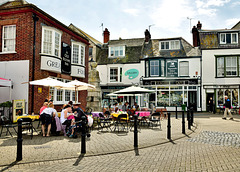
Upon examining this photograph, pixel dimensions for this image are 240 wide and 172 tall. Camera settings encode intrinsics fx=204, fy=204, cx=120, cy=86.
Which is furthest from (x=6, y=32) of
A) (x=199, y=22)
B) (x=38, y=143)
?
(x=199, y=22)

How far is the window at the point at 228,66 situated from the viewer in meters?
25.1

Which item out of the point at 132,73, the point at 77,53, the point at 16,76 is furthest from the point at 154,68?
the point at 16,76

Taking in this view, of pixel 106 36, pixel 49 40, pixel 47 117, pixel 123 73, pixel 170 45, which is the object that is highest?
pixel 106 36

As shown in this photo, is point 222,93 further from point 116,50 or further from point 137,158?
point 137,158

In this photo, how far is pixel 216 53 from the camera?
999 inches

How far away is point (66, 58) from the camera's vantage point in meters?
17.4

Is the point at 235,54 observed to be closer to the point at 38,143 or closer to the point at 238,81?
the point at 238,81

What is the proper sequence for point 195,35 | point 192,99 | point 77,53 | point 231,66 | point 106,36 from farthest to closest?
point 106,36
point 195,35
point 192,99
point 231,66
point 77,53

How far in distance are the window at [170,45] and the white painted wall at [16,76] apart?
1962 cm

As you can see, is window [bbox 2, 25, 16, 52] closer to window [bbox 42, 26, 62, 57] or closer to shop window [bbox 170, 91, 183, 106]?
window [bbox 42, 26, 62, 57]

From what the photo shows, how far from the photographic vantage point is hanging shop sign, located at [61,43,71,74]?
1698 centimetres

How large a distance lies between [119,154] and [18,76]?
10.7 metres

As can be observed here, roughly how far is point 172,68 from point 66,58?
14.7 m

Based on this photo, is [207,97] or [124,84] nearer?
[207,97]
